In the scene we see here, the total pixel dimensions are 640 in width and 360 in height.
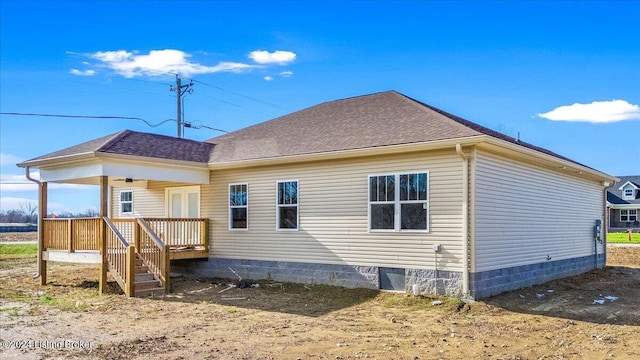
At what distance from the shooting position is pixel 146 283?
1250 cm

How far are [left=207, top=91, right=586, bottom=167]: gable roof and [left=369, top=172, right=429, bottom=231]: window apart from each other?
0.86 metres

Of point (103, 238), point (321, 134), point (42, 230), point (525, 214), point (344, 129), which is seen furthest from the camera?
point (42, 230)

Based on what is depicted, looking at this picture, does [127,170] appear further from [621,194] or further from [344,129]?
[621,194]

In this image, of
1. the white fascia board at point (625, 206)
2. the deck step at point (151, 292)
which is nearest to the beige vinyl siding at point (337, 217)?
the deck step at point (151, 292)

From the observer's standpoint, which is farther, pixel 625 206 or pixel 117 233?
pixel 625 206

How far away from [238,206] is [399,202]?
503 centimetres

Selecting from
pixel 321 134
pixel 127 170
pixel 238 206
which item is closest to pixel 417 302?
pixel 321 134

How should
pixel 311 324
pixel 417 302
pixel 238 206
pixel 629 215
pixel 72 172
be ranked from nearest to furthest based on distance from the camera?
1. pixel 311 324
2. pixel 417 302
3. pixel 72 172
4. pixel 238 206
5. pixel 629 215

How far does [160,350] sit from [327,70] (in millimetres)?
14834

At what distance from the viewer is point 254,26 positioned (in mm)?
16422

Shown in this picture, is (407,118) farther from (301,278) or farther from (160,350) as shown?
(160,350)

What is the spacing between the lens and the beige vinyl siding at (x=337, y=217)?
36.8 feet

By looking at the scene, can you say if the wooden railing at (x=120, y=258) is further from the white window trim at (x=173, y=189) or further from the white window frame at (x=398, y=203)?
the white window frame at (x=398, y=203)

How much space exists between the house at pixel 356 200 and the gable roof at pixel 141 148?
0.21 feet
